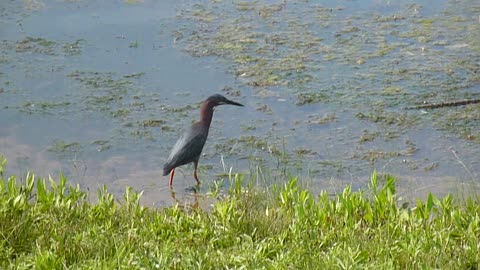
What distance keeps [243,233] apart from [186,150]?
6.59 feet

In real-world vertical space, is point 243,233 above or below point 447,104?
above

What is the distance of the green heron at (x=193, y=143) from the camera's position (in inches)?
290

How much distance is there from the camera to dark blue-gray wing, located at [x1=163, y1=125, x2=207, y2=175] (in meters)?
7.36

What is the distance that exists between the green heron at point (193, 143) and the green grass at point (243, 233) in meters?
1.30

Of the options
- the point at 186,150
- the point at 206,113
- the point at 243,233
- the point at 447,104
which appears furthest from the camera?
the point at 447,104

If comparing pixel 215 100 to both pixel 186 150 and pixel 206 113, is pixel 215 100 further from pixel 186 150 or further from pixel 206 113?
pixel 186 150

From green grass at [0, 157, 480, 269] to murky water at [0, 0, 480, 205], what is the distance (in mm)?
1357

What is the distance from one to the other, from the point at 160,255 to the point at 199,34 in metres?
5.41

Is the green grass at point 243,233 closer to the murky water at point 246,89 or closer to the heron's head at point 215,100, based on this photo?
the murky water at point 246,89

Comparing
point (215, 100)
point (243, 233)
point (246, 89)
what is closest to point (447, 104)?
point (246, 89)

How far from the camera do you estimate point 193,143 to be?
24.3ft

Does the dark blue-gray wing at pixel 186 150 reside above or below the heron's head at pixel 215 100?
below

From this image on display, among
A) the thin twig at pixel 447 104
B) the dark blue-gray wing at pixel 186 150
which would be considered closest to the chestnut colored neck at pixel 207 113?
the dark blue-gray wing at pixel 186 150

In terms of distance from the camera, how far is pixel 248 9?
35.2 ft
